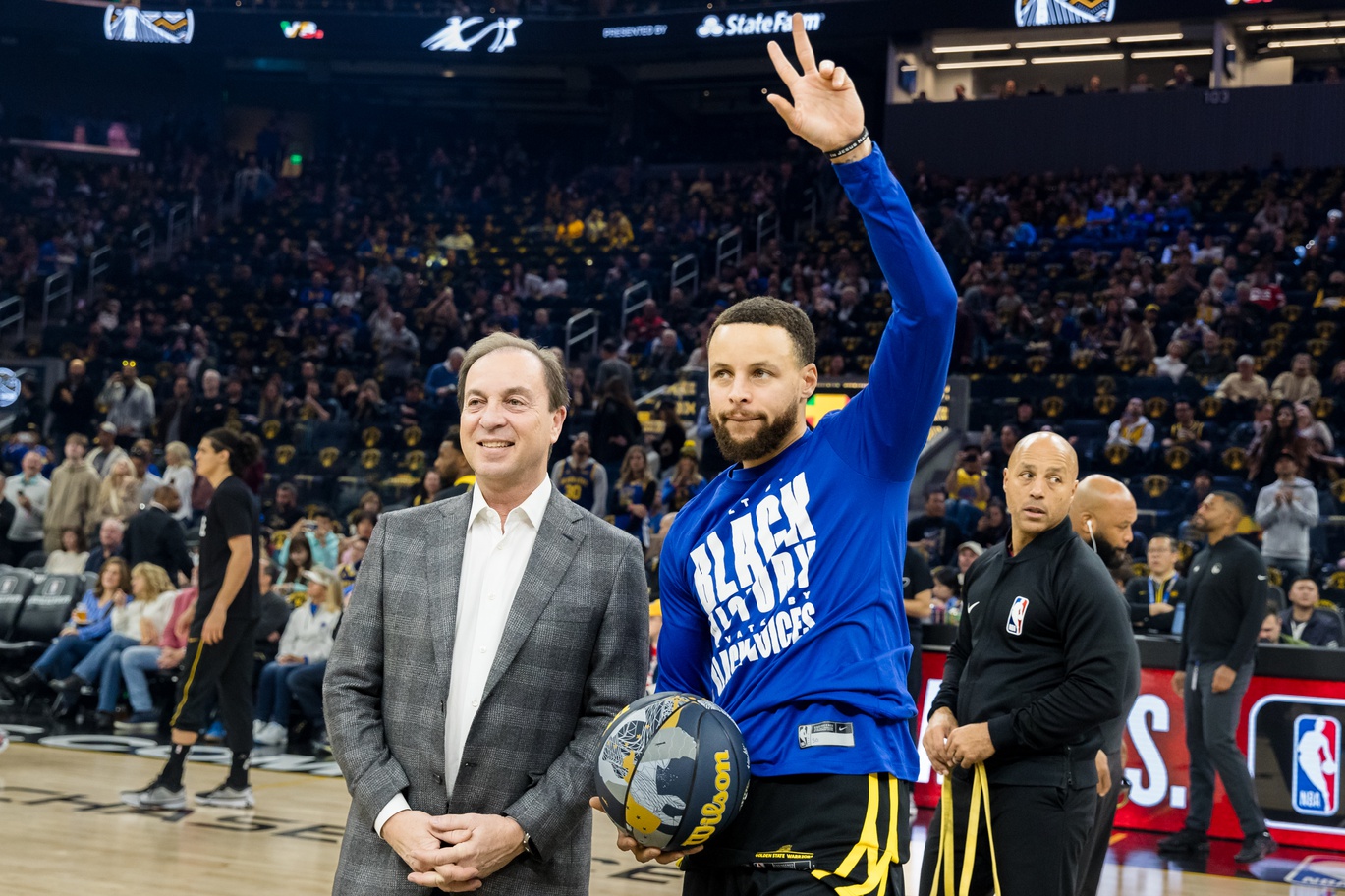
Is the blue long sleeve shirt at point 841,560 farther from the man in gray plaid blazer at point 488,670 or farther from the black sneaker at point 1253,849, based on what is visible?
the black sneaker at point 1253,849

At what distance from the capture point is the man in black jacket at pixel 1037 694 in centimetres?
361

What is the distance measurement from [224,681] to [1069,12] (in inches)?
781

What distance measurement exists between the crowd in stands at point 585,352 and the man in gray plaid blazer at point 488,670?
13.0ft

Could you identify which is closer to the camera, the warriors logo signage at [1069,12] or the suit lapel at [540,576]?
the suit lapel at [540,576]

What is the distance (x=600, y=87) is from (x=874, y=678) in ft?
92.7

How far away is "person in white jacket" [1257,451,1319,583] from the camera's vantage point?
11180mm

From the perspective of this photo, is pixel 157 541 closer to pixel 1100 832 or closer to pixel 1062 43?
pixel 1100 832

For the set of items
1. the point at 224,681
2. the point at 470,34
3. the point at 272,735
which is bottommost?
the point at 272,735

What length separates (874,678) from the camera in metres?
2.54

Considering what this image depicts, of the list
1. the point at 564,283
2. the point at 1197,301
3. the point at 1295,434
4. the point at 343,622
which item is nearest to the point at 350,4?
the point at 564,283

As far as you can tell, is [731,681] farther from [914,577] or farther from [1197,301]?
[1197,301]

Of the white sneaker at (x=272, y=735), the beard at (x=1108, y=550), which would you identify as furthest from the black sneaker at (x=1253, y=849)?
the white sneaker at (x=272, y=735)

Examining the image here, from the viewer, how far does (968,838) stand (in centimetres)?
367

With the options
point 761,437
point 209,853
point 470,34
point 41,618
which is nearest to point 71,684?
point 41,618
